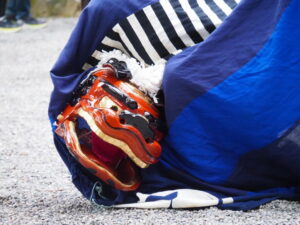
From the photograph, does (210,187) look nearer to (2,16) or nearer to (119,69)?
(119,69)

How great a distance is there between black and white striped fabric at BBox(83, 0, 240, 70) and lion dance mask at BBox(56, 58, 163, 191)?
80 millimetres

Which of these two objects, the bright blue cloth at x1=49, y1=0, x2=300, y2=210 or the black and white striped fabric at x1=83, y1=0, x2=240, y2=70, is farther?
the black and white striped fabric at x1=83, y1=0, x2=240, y2=70

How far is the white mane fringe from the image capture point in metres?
1.68

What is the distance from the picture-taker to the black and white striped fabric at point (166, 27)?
171 centimetres

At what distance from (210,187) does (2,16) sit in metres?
5.10

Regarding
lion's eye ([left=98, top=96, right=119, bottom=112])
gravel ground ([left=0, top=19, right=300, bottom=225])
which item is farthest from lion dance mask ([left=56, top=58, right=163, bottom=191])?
gravel ground ([left=0, top=19, right=300, bottom=225])

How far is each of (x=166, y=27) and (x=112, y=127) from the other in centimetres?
34

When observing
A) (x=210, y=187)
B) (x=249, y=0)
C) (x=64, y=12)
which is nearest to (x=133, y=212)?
(x=210, y=187)

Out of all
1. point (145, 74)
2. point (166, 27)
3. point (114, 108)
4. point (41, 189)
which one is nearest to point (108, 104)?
point (114, 108)

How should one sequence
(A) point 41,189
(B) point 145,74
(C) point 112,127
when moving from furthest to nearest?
(A) point 41,189 → (B) point 145,74 → (C) point 112,127

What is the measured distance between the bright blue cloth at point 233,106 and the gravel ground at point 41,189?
0.21 feet

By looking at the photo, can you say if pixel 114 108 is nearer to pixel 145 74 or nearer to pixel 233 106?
pixel 145 74

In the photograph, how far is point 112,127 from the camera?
5.10 ft

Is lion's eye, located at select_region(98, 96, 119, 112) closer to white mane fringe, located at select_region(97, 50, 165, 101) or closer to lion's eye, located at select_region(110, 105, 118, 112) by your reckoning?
lion's eye, located at select_region(110, 105, 118, 112)
